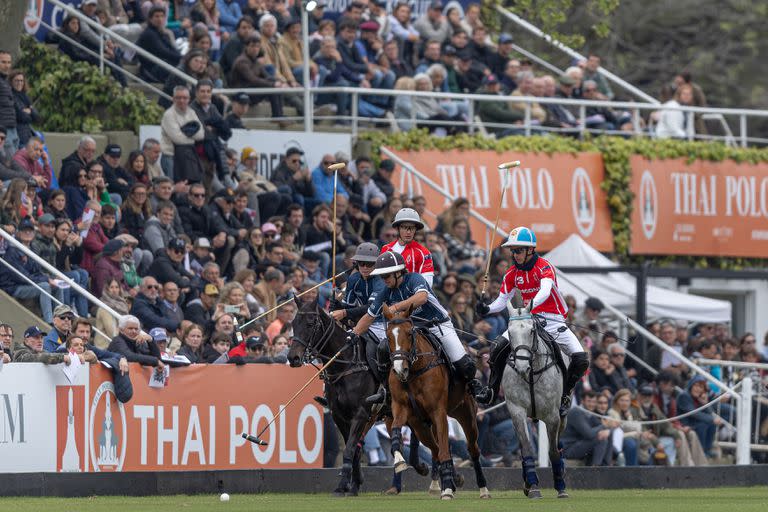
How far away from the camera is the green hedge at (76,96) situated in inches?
1038

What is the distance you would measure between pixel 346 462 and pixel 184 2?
37.5 ft

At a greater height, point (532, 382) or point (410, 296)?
point (410, 296)

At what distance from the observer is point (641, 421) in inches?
973

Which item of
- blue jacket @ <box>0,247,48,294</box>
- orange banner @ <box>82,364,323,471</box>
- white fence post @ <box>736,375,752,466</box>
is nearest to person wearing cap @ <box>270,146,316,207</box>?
orange banner @ <box>82,364,323,471</box>

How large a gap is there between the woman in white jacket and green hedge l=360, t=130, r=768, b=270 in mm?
296

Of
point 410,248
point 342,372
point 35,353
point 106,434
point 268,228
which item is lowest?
point 106,434

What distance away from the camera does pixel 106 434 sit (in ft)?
64.8

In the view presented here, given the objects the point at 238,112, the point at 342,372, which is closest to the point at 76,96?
the point at 238,112

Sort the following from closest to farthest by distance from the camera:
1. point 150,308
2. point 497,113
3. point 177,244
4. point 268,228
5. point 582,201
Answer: point 150,308
point 177,244
point 268,228
point 497,113
point 582,201

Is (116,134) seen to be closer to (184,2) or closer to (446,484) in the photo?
(184,2)

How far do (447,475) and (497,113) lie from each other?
13.8 metres

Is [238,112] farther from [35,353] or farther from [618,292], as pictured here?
[35,353]

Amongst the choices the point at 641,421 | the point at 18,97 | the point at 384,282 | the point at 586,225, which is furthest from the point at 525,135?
the point at 384,282

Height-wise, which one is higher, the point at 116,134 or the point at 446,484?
the point at 116,134
